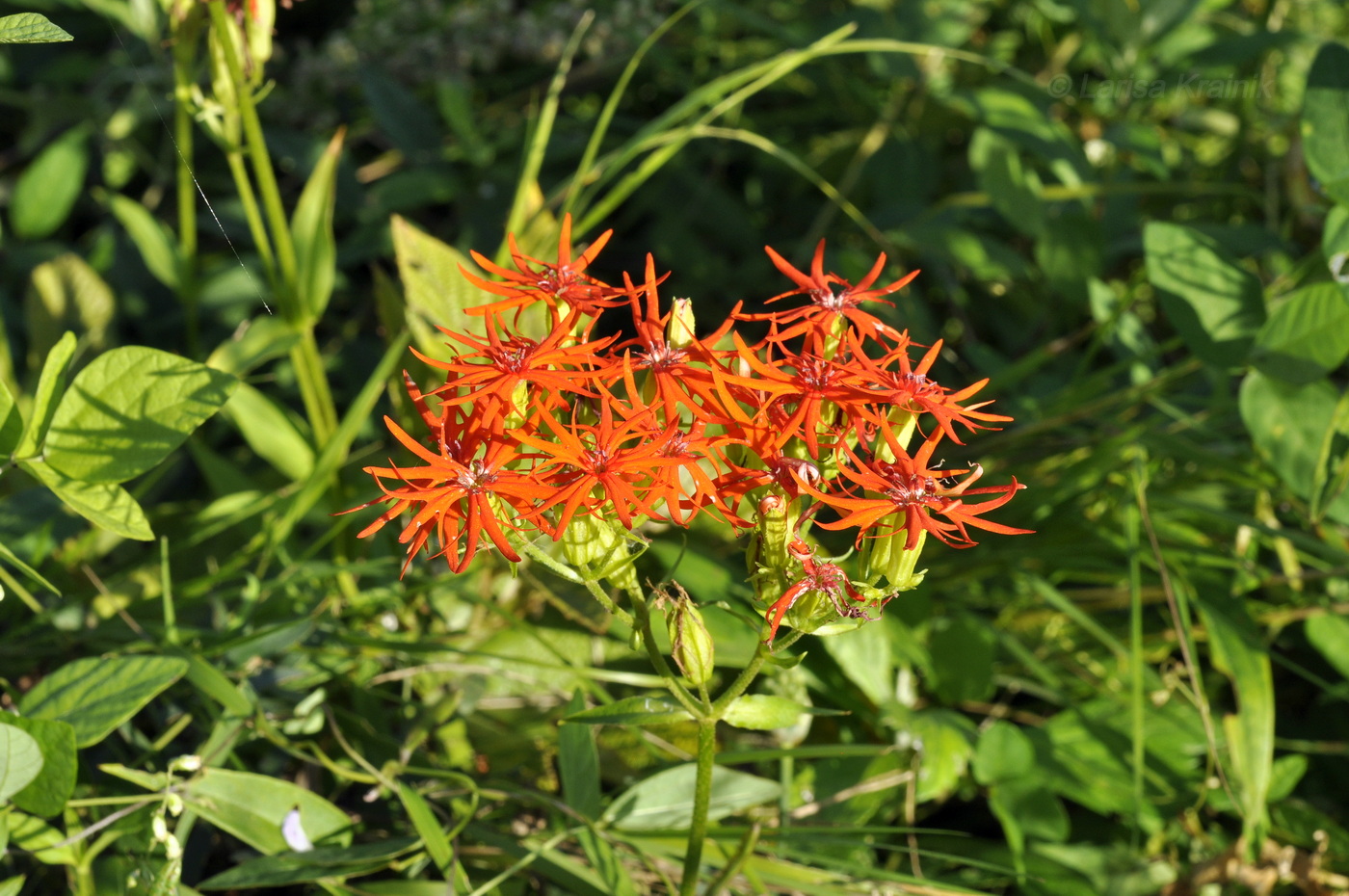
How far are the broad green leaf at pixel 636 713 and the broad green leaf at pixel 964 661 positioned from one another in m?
0.69

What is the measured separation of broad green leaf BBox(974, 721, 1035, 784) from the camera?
1.43m

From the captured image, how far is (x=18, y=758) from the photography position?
0.99m

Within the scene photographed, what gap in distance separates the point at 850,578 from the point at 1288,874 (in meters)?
0.91

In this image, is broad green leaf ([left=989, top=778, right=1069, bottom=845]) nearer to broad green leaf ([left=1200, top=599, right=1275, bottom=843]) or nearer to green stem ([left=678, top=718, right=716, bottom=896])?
broad green leaf ([left=1200, top=599, right=1275, bottom=843])

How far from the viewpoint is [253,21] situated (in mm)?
1285

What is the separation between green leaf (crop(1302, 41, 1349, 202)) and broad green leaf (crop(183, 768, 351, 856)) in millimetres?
1447

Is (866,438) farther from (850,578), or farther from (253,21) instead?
(253,21)

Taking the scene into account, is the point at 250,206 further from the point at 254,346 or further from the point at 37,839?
the point at 37,839

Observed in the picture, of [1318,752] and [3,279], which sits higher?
[3,279]

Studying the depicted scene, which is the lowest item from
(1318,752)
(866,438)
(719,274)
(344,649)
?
(1318,752)

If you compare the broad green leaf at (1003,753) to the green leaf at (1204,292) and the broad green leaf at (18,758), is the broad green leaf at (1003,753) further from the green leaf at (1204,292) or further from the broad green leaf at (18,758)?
the broad green leaf at (18,758)

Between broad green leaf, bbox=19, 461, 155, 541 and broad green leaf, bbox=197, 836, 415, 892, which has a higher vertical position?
broad green leaf, bbox=19, 461, 155, 541

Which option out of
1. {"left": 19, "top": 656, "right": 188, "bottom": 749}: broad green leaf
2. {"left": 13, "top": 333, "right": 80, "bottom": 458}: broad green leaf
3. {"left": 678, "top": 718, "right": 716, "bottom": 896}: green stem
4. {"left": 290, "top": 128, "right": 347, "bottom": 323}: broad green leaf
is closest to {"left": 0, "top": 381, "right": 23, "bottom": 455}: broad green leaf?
{"left": 13, "top": 333, "right": 80, "bottom": 458}: broad green leaf

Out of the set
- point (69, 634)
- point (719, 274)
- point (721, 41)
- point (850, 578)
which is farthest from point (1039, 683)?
point (721, 41)
